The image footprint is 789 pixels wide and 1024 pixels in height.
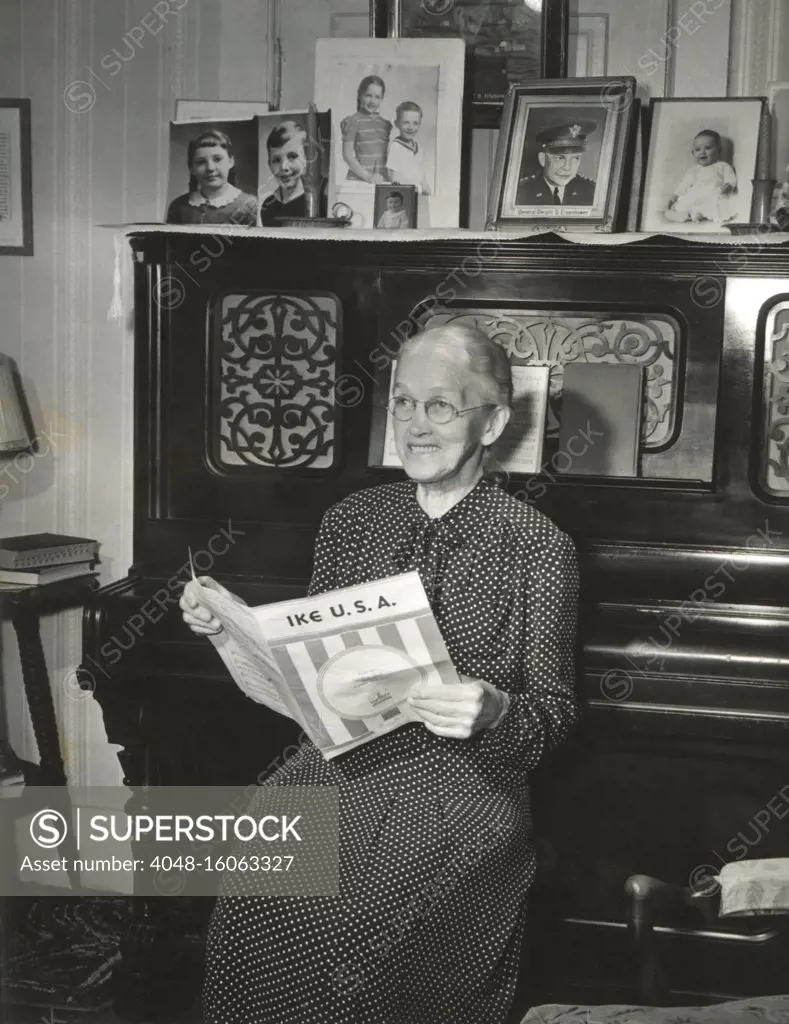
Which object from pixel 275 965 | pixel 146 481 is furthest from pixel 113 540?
pixel 275 965

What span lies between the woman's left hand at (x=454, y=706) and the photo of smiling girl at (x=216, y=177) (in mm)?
1839

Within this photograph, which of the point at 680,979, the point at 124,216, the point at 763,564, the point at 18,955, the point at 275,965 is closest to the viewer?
the point at 275,965

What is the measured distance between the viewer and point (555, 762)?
103 inches

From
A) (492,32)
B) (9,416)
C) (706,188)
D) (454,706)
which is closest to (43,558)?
(9,416)

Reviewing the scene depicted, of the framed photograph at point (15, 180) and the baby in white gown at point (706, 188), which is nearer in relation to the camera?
the baby in white gown at point (706, 188)

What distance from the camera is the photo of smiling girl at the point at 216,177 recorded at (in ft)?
10.4

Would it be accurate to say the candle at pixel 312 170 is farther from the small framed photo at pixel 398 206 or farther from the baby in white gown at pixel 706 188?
the baby in white gown at pixel 706 188

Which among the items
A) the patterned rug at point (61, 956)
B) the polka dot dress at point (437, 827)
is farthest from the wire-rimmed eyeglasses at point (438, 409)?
the patterned rug at point (61, 956)

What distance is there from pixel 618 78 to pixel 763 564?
128 centimetres

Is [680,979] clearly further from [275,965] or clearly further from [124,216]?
[124,216]

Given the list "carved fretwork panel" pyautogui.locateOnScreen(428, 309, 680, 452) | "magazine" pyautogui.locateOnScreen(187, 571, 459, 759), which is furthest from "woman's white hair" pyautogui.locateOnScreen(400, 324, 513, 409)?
"magazine" pyautogui.locateOnScreen(187, 571, 459, 759)

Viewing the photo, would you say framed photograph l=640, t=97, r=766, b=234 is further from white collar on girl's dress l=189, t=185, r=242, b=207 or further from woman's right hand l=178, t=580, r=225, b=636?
woman's right hand l=178, t=580, r=225, b=636

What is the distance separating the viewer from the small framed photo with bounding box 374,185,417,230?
9.61ft

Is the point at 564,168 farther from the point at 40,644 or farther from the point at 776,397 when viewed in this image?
the point at 40,644
